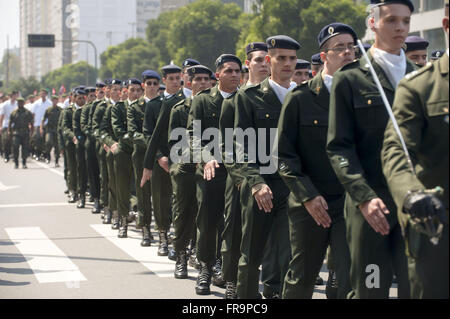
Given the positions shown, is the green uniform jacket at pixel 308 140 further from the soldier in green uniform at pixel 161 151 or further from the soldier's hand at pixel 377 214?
the soldier in green uniform at pixel 161 151

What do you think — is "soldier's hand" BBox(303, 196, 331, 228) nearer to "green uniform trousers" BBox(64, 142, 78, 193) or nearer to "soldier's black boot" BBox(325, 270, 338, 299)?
"soldier's black boot" BBox(325, 270, 338, 299)

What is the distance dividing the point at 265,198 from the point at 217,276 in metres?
2.37

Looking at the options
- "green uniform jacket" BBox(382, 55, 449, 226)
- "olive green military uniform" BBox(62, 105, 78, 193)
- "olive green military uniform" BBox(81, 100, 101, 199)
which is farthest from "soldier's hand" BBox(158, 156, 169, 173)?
"olive green military uniform" BBox(62, 105, 78, 193)

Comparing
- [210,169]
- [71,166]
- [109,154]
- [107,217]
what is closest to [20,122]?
[71,166]

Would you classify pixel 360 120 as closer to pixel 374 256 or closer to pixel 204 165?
pixel 374 256

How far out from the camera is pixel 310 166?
17.6 feet

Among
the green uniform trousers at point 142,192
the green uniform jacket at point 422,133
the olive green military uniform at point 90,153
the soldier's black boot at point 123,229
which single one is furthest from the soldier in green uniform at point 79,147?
the green uniform jacket at point 422,133

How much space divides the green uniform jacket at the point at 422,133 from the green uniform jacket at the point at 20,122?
918 inches

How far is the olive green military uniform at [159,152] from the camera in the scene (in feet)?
30.2

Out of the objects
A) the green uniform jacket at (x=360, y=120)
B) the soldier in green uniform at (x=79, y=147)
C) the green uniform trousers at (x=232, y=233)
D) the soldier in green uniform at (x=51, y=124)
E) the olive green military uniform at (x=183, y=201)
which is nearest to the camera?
the green uniform jacket at (x=360, y=120)

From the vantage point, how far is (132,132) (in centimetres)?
1093

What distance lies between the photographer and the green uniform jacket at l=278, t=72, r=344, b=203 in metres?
5.28

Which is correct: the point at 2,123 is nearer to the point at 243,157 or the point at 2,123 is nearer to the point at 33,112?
the point at 33,112
